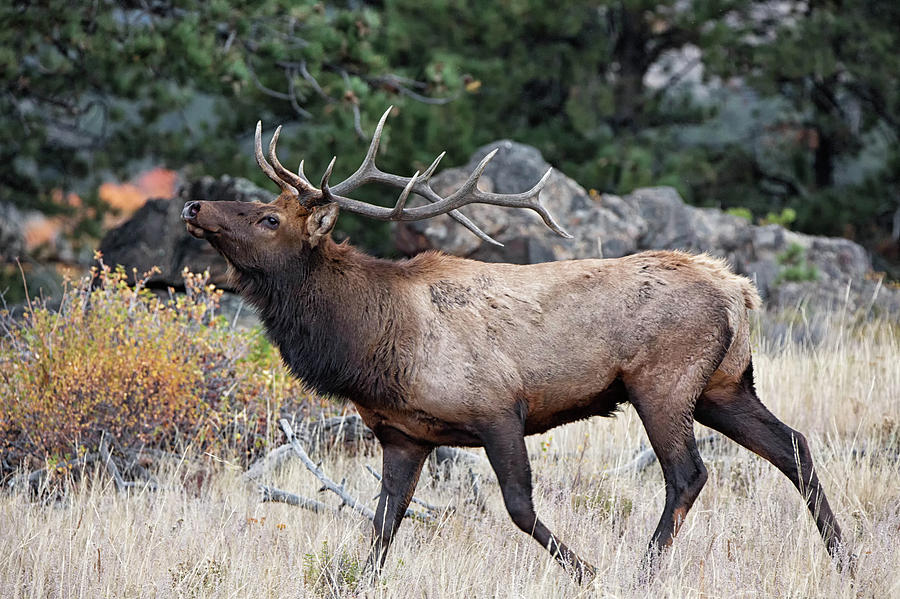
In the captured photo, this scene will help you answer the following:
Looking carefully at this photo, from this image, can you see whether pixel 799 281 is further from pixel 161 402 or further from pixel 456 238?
pixel 161 402

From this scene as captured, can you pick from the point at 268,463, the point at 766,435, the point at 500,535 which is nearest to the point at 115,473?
the point at 268,463

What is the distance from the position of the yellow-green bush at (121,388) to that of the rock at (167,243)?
9.98 feet

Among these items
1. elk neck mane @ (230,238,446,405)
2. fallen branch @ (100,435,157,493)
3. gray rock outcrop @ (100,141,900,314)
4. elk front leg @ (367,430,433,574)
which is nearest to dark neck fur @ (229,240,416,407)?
elk neck mane @ (230,238,446,405)

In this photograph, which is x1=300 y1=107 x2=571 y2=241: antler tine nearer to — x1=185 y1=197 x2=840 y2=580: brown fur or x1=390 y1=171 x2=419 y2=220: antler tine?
x1=390 y1=171 x2=419 y2=220: antler tine

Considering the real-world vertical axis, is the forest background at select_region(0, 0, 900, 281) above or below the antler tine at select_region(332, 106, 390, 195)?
below

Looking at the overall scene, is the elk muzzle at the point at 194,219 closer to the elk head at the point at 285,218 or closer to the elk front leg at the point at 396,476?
the elk head at the point at 285,218

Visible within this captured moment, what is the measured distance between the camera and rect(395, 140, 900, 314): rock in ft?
34.7

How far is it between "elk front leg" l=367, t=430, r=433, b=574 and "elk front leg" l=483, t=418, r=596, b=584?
0.44 m

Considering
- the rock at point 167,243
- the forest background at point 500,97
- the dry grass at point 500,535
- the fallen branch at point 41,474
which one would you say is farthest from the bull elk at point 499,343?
the forest background at point 500,97

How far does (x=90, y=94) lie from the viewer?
13.8m

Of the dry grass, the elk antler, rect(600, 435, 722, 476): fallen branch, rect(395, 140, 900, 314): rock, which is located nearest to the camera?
the dry grass

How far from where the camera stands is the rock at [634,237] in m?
10.6

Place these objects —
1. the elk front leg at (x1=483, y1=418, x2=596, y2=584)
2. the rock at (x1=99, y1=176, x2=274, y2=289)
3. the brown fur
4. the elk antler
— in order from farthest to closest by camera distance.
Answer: the rock at (x1=99, y1=176, x2=274, y2=289) < the elk antler < the brown fur < the elk front leg at (x1=483, y1=418, x2=596, y2=584)

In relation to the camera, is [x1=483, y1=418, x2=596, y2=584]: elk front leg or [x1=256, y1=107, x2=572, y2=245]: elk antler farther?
[x1=256, y1=107, x2=572, y2=245]: elk antler
